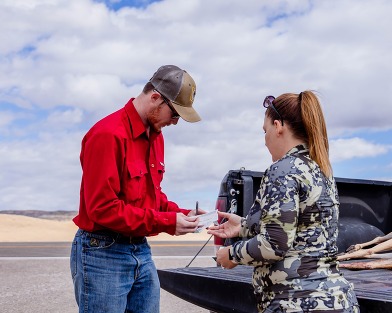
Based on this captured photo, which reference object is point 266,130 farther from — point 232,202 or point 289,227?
point 232,202

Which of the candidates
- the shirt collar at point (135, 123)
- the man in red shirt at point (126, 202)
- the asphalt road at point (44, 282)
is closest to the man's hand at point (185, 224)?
the man in red shirt at point (126, 202)

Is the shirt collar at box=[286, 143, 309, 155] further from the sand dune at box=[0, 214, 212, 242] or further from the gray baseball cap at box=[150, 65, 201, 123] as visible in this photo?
the sand dune at box=[0, 214, 212, 242]

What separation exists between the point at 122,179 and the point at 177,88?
0.60m

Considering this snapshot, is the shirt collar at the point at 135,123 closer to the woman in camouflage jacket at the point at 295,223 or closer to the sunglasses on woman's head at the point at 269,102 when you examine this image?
the sunglasses on woman's head at the point at 269,102

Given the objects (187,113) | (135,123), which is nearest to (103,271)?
(135,123)

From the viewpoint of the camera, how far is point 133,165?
4027 millimetres

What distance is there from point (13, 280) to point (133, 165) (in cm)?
801

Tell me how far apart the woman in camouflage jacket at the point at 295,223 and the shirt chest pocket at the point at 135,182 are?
3.09ft

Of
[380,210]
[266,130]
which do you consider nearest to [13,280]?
[380,210]

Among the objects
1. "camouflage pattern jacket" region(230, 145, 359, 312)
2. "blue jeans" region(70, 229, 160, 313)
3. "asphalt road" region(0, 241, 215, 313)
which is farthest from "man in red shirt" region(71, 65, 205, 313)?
"asphalt road" region(0, 241, 215, 313)

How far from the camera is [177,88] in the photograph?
13.6ft

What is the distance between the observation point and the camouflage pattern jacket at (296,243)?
2963 mm

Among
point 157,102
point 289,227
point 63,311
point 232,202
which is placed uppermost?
point 157,102

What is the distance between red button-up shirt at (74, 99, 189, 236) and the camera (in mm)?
3840
